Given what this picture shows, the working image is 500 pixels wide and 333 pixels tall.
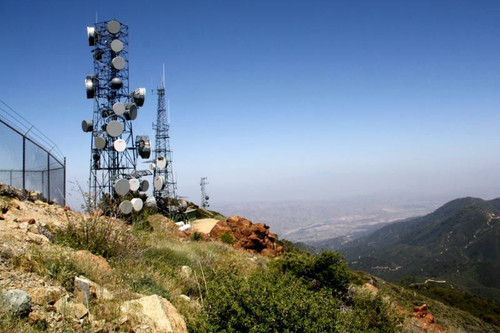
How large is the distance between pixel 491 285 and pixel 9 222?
121065 millimetres

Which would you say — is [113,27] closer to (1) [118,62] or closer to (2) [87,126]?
(1) [118,62]

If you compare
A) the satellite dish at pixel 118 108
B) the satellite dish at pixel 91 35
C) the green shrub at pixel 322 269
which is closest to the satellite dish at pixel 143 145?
the satellite dish at pixel 118 108

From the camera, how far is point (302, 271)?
1074 centimetres

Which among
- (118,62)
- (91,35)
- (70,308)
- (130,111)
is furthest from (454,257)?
(70,308)

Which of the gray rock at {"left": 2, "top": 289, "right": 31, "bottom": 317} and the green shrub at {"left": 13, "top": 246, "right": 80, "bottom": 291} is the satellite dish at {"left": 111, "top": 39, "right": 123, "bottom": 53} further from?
the gray rock at {"left": 2, "top": 289, "right": 31, "bottom": 317}

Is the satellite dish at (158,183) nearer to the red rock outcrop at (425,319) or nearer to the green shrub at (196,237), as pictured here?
the green shrub at (196,237)

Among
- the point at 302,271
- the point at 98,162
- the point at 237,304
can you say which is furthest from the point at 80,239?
the point at 98,162

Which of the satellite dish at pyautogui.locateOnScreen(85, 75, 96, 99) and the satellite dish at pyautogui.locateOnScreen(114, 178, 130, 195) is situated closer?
the satellite dish at pyautogui.locateOnScreen(114, 178, 130, 195)

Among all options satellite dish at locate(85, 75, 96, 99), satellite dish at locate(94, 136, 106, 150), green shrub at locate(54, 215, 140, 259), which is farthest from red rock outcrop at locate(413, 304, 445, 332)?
satellite dish at locate(85, 75, 96, 99)

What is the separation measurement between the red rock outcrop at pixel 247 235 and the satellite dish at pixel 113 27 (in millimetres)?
15046

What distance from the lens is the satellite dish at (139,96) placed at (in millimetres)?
22656

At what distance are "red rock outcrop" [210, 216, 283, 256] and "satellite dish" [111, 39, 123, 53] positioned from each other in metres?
13.8

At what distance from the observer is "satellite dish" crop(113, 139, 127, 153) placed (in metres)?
20.5

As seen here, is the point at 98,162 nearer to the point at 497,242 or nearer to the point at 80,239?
the point at 80,239
